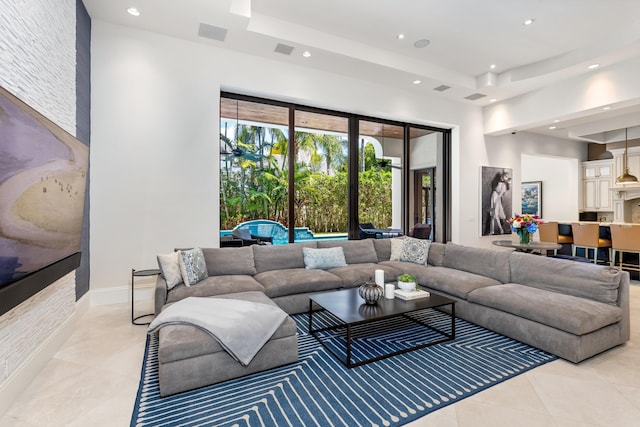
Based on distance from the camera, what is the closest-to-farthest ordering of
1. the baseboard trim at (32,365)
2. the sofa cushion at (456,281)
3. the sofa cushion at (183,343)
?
the baseboard trim at (32,365) → the sofa cushion at (183,343) → the sofa cushion at (456,281)

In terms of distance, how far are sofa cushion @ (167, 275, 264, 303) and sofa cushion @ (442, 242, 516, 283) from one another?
2.60 meters

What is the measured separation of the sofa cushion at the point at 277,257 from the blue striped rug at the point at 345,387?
1.36 meters

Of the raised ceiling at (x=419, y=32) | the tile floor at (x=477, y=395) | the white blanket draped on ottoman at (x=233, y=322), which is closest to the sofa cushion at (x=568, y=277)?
the tile floor at (x=477, y=395)

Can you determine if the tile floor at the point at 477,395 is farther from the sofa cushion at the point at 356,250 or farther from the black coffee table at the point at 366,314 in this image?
the sofa cushion at the point at 356,250

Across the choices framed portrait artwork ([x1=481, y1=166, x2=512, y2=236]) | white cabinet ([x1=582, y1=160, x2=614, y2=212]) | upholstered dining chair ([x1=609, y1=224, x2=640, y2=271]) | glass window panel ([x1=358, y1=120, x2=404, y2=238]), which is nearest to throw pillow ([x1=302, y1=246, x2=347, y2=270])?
glass window panel ([x1=358, y1=120, x2=404, y2=238])

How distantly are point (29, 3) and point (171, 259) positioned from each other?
2.32 meters

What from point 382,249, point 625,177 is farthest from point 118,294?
point 625,177

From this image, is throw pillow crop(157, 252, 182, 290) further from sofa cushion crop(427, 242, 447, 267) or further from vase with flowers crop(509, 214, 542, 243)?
vase with flowers crop(509, 214, 542, 243)

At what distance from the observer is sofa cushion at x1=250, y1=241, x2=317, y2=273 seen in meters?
4.18

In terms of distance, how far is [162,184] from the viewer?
14.1 ft

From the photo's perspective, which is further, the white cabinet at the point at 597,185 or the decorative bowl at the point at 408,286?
the white cabinet at the point at 597,185

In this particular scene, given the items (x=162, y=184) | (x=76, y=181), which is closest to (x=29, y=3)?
(x=76, y=181)

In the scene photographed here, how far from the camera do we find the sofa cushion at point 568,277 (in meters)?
2.89

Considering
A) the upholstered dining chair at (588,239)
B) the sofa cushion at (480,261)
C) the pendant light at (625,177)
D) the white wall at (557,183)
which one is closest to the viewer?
the sofa cushion at (480,261)
